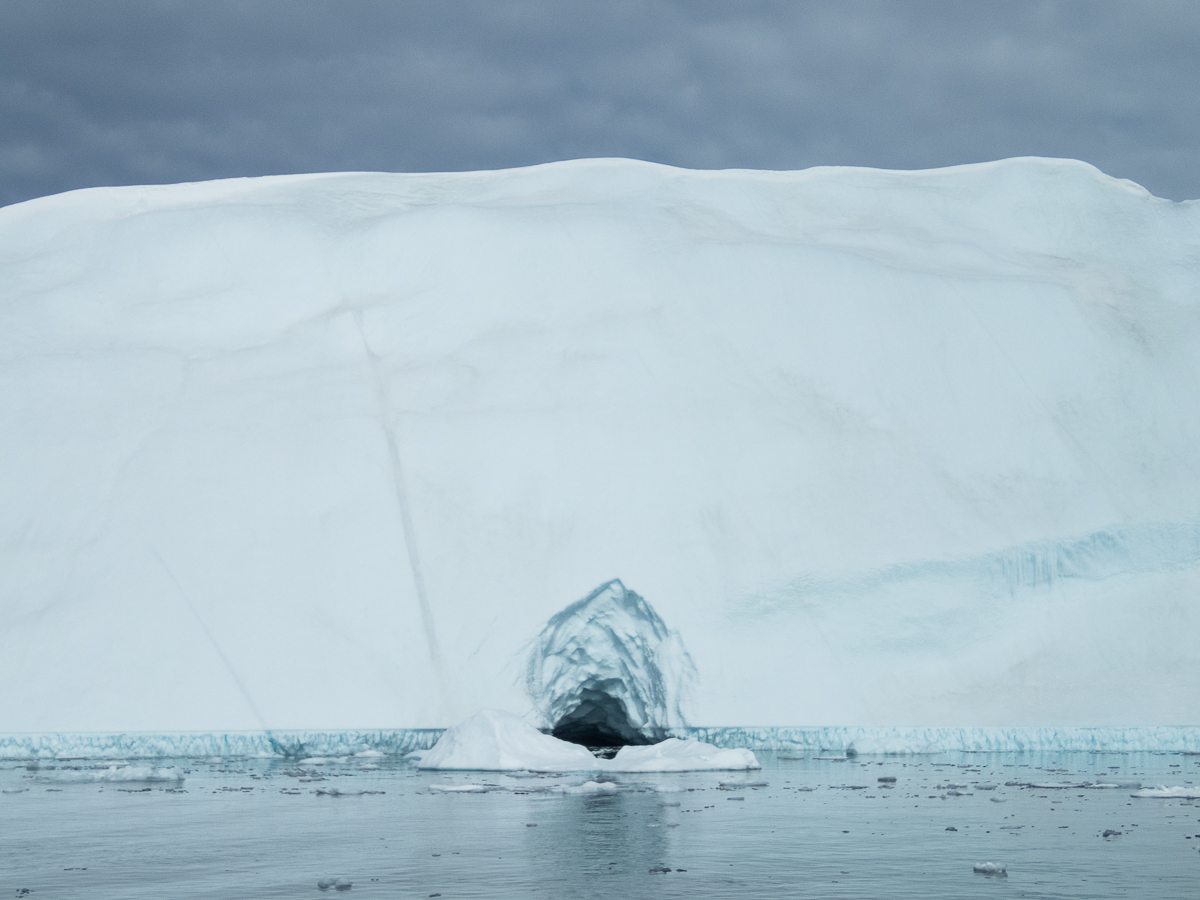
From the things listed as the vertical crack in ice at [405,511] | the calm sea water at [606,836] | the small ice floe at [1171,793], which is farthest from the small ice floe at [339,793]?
the small ice floe at [1171,793]

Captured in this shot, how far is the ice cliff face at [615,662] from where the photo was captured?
2078 centimetres

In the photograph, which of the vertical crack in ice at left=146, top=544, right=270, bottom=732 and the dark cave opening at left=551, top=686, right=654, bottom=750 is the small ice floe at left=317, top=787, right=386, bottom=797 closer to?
the vertical crack in ice at left=146, top=544, right=270, bottom=732

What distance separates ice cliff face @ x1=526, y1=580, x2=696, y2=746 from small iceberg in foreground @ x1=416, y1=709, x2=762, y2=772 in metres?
1.48

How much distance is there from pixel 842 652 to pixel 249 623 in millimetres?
9630

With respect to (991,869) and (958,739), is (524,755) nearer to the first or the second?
(958,739)

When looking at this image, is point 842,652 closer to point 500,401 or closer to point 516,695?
point 516,695

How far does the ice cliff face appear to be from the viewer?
2078 cm

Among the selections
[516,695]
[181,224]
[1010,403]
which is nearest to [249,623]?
[516,695]

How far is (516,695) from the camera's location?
66.5 feet

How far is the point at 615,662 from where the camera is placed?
21.5 meters

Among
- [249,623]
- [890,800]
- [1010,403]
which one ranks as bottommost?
[890,800]

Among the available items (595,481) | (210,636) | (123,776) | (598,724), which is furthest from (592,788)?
(598,724)

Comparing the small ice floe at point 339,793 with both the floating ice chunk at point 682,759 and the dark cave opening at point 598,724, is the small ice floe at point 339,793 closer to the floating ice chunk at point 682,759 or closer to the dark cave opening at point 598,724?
the floating ice chunk at point 682,759

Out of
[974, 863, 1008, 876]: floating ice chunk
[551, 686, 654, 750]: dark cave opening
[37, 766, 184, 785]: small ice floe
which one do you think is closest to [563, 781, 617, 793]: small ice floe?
[551, 686, 654, 750]: dark cave opening
